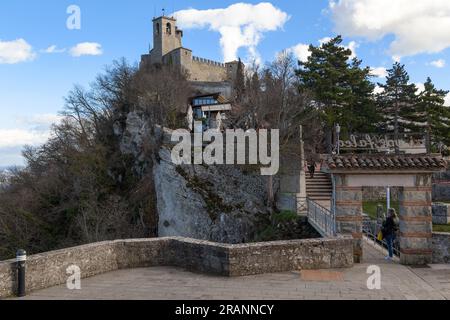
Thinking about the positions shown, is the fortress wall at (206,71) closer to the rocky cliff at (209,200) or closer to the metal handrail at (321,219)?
the rocky cliff at (209,200)

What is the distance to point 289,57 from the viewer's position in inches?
1210

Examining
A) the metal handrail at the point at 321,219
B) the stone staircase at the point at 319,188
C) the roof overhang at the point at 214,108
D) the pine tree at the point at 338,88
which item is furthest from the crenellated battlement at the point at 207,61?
the metal handrail at the point at 321,219

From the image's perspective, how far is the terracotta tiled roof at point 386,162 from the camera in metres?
12.6

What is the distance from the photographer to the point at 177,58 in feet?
237

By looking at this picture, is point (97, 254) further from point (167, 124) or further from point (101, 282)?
point (167, 124)

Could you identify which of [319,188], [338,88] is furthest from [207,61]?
[319,188]

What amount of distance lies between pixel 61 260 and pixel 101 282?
3.68 ft

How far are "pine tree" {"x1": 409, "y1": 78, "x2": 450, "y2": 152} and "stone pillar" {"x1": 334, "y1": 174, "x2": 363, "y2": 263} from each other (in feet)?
90.2

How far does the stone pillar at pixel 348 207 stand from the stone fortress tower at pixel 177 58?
59.7m

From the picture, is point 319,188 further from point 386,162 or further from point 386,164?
point 386,164

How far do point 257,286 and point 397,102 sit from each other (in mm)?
34549

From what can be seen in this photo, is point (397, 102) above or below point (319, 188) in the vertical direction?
above

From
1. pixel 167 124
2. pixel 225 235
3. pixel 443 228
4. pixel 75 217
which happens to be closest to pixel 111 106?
pixel 167 124

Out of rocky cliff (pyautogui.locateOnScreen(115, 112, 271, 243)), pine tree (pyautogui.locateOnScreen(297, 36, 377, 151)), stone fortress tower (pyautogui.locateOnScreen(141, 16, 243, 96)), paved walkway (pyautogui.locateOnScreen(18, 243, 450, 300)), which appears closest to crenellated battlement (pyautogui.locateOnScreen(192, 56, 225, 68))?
stone fortress tower (pyautogui.locateOnScreen(141, 16, 243, 96))
